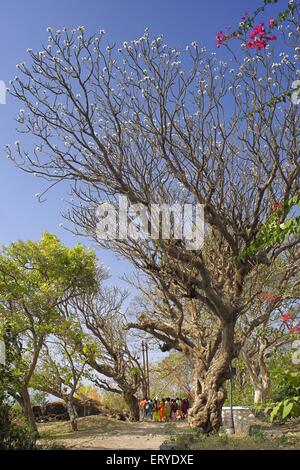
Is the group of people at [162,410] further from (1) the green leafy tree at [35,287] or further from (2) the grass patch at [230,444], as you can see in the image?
(2) the grass patch at [230,444]

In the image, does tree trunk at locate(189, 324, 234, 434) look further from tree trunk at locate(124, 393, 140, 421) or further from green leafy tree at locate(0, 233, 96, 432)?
tree trunk at locate(124, 393, 140, 421)

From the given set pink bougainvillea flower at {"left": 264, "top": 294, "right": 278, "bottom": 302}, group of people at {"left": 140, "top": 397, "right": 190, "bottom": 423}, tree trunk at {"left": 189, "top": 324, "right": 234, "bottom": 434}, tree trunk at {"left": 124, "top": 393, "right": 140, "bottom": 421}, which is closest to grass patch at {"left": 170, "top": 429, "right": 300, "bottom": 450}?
tree trunk at {"left": 189, "top": 324, "right": 234, "bottom": 434}

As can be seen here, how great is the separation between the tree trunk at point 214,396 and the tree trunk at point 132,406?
9878mm

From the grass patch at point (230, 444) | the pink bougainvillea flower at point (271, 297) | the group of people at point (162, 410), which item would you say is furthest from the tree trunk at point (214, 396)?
the group of people at point (162, 410)

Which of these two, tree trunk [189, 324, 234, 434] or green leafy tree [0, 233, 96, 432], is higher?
green leafy tree [0, 233, 96, 432]

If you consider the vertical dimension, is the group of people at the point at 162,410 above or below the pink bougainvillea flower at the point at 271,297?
below

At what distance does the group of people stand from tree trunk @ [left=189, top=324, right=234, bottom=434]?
357 inches

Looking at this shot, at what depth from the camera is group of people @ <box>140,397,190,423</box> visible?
824 inches

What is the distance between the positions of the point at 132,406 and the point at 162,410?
5.02ft

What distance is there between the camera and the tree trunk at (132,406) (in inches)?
845

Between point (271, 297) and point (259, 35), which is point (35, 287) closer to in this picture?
point (271, 297)

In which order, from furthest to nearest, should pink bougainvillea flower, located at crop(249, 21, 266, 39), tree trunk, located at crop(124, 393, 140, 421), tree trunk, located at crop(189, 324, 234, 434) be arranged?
tree trunk, located at crop(124, 393, 140, 421), tree trunk, located at crop(189, 324, 234, 434), pink bougainvillea flower, located at crop(249, 21, 266, 39)
